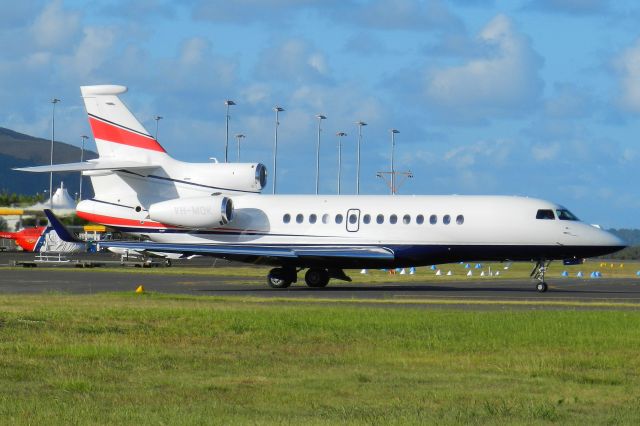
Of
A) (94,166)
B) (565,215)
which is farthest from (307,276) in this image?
(565,215)

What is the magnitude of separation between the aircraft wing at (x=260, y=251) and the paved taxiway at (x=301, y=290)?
3.90ft

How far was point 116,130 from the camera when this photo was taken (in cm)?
4338

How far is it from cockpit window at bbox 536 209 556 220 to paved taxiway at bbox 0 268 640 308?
253cm

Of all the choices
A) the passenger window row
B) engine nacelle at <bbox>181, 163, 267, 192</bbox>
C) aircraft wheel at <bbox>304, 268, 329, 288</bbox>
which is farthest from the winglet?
aircraft wheel at <bbox>304, 268, 329, 288</bbox>

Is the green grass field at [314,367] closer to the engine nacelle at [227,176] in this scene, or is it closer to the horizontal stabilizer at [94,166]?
the horizontal stabilizer at [94,166]

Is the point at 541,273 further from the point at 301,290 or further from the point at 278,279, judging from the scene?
the point at 278,279

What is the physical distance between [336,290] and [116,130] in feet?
34.5

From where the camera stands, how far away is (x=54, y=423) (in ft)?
36.0

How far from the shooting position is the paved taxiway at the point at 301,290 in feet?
113

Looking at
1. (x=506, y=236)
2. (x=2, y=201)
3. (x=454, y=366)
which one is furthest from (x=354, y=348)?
(x=2, y=201)

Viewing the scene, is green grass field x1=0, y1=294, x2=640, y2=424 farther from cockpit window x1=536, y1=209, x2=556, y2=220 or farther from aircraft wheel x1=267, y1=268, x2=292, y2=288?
aircraft wheel x1=267, y1=268, x2=292, y2=288

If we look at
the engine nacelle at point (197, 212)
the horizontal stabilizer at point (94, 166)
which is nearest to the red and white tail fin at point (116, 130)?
the horizontal stabilizer at point (94, 166)

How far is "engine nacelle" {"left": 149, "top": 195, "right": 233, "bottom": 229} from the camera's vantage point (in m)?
41.8

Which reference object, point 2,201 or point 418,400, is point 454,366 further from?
point 2,201
